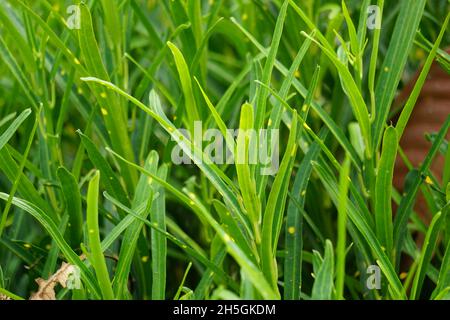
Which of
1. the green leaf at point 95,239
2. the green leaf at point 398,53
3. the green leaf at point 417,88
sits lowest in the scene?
the green leaf at point 95,239

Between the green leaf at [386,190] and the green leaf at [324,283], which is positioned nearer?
the green leaf at [324,283]

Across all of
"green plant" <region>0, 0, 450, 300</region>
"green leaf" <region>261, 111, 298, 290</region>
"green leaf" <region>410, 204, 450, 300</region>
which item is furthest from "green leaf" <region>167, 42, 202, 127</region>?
"green leaf" <region>410, 204, 450, 300</region>

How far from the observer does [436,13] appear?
1.06 meters

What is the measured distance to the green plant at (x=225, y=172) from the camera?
0.65 metres

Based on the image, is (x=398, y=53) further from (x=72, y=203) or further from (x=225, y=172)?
(x=72, y=203)

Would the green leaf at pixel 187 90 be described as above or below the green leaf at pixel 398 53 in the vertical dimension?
below

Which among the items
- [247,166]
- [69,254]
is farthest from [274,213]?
[69,254]

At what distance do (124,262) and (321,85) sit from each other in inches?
16.9

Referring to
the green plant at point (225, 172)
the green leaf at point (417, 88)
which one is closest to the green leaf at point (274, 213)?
the green plant at point (225, 172)

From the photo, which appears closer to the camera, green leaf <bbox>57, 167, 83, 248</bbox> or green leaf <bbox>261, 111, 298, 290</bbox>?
green leaf <bbox>261, 111, 298, 290</bbox>

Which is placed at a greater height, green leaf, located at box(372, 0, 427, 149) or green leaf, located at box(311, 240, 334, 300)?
green leaf, located at box(372, 0, 427, 149)

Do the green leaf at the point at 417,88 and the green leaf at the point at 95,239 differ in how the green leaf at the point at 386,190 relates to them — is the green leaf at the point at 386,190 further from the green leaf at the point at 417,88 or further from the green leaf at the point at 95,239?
the green leaf at the point at 95,239

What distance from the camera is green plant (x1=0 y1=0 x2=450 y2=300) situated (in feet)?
2.12

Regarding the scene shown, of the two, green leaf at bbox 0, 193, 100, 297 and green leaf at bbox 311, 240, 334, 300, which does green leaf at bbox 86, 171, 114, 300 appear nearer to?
green leaf at bbox 0, 193, 100, 297
